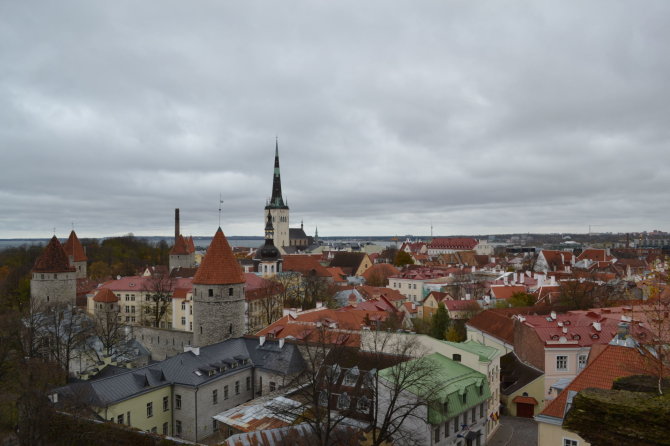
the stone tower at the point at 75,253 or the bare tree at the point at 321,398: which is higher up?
the stone tower at the point at 75,253

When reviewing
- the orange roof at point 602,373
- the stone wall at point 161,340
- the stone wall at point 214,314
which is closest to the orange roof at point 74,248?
the stone wall at point 161,340

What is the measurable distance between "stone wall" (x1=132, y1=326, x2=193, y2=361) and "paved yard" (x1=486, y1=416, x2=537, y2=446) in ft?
68.6

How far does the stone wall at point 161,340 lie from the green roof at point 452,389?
19.0m

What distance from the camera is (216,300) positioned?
103ft

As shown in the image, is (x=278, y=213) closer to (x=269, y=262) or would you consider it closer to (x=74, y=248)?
(x=269, y=262)

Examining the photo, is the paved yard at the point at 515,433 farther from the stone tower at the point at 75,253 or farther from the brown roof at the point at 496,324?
the stone tower at the point at 75,253

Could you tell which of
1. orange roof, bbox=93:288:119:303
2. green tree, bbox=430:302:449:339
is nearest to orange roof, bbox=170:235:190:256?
orange roof, bbox=93:288:119:303

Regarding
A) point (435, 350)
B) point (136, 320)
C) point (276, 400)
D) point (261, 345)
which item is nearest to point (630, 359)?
point (435, 350)

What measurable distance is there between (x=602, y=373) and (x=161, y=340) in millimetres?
29637

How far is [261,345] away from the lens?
28.6 meters

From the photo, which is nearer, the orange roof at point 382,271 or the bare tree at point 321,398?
the bare tree at point 321,398

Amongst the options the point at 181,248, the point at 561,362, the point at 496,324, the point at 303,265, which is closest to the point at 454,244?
the point at 303,265

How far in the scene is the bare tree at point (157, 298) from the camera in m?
46.9

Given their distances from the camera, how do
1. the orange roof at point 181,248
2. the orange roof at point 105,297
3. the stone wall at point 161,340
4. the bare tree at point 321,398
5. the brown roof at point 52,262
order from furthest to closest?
the orange roof at point 181,248 → the brown roof at point 52,262 → the orange roof at point 105,297 → the stone wall at point 161,340 → the bare tree at point 321,398
